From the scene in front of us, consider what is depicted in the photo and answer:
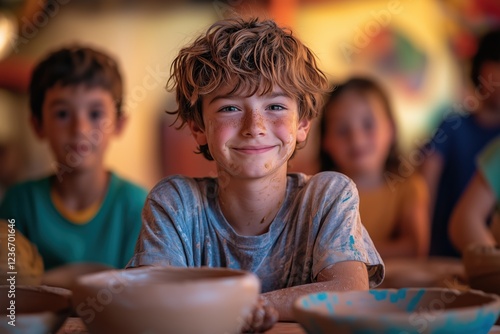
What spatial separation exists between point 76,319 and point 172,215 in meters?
0.29

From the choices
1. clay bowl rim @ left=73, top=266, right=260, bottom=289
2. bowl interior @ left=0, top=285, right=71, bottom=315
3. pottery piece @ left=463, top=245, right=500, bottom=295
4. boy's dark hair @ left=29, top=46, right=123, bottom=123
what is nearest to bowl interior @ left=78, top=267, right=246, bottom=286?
clay bowl rim @ left=73, top=266, right=260, bottom=289

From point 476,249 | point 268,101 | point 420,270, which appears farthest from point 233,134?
point 420,270

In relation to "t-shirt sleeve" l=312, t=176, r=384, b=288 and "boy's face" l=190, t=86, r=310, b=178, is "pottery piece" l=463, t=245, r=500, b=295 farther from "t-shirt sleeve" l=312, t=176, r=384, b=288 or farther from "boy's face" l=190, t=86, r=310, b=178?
"boy's face" l=190, t=86, r=310, b=178

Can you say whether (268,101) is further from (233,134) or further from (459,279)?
(459,279)

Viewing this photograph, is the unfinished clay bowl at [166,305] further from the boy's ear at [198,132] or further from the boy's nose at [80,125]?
the boy's nose at [80,125]

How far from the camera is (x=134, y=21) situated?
4.00m

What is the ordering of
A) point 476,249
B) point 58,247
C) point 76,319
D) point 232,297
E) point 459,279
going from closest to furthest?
point 232,297 < point 76,319 < point 476,249 < point 459,279 < point 58,247

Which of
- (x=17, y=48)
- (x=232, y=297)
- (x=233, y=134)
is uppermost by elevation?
(x=17, y=48)

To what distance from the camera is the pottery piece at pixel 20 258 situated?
215cm

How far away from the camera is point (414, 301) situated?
1133 mm

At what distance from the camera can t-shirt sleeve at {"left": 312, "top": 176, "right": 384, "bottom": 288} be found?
1.36 m

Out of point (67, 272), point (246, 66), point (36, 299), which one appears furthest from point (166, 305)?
point (67, 272)

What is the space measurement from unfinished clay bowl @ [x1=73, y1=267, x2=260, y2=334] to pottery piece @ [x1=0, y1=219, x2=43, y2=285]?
3.76ft

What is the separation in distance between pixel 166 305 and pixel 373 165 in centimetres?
249
